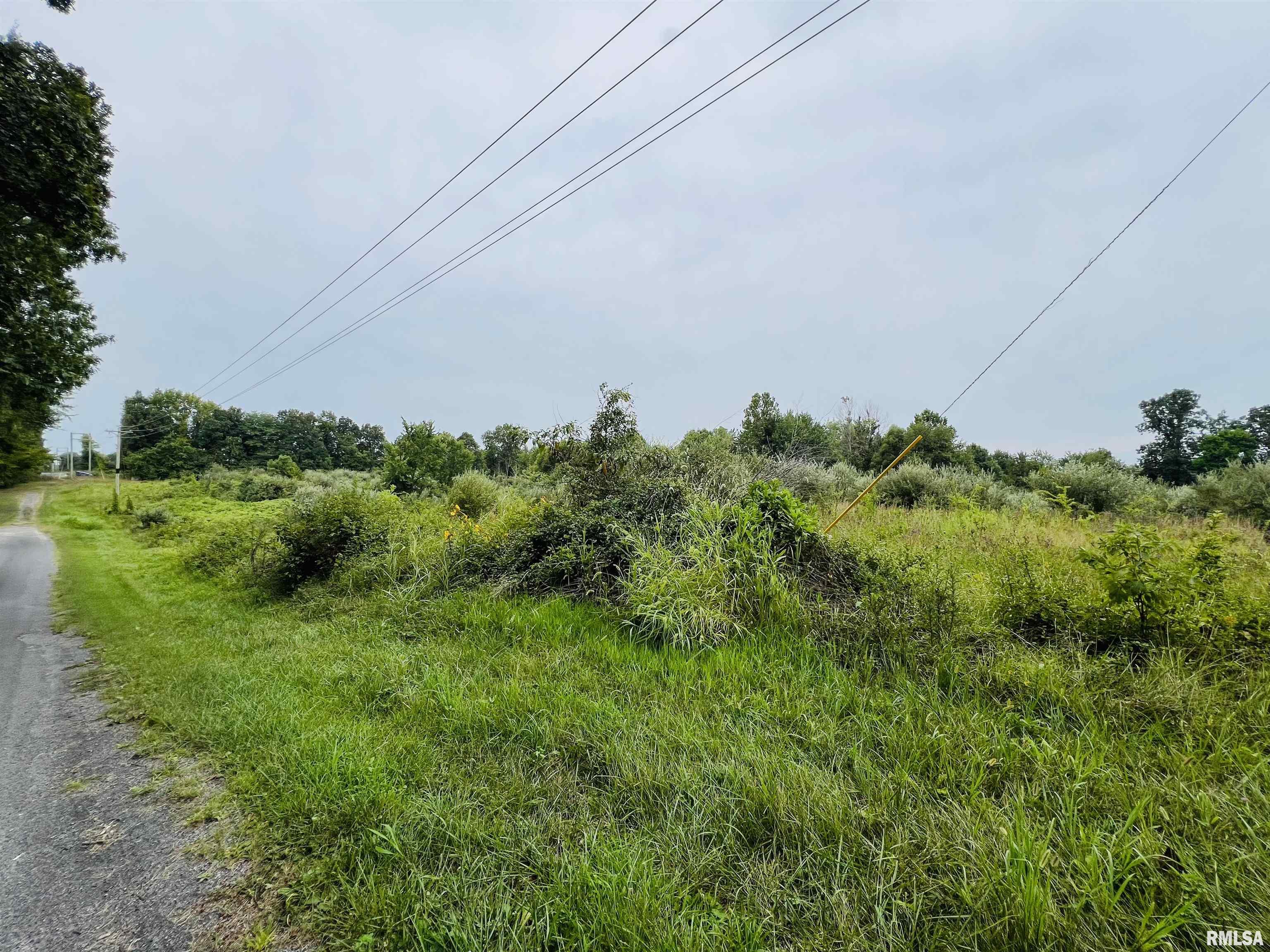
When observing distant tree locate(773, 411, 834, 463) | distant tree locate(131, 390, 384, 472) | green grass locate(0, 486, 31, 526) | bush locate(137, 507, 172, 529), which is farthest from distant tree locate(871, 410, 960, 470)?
distant tree locate(131, 390, 384, 472)

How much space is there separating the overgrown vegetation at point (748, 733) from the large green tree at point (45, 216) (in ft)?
24.5

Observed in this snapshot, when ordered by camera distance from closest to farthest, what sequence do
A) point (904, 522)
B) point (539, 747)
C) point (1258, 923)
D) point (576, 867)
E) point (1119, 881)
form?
point (1258, 923) → point (1119, 881) → point (576, 867) → point (539, 747) → point (904, 522)

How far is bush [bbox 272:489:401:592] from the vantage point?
800 centimetres

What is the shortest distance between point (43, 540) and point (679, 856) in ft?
93.4

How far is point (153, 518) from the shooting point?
19984 mm

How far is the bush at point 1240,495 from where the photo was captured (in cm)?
1019

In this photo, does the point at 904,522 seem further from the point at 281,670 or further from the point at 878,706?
the point at 281,670

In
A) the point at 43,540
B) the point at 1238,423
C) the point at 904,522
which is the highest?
the point at 1238,423

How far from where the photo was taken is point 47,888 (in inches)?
81.1

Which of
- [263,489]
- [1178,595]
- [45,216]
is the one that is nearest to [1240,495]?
[1178,595]

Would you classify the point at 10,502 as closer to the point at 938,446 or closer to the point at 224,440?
the point at 224,440

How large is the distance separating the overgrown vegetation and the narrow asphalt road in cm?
31

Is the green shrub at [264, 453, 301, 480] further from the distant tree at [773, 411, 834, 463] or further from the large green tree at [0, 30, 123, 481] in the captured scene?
the distant tree at [773, 411, 834, 463]

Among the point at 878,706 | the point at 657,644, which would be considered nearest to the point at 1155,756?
the point at 878,706
